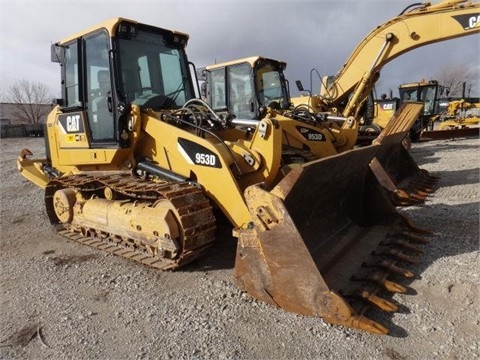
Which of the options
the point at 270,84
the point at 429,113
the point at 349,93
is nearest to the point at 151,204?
the point at 270,84

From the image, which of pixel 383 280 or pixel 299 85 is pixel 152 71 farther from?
pixel 299 85

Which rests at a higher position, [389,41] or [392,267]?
[389,41]

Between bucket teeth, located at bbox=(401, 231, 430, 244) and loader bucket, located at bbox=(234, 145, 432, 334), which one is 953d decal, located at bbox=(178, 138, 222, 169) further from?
bucket teeth, located at bbox=(401, 231, 430, 244)

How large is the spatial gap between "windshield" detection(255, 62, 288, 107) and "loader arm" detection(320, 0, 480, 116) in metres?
1.56

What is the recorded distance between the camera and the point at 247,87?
8523mm

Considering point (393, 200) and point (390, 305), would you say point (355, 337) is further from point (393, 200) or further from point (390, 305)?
point (393, 200)

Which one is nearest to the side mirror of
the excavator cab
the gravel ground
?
the gravel ground

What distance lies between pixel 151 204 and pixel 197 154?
0.72 meters

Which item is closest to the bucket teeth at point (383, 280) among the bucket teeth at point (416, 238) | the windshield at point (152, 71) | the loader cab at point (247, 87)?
the bucket teeth at point (416, 238)

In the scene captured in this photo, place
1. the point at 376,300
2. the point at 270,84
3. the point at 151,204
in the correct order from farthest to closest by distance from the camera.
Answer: the point at 270,84, the point at 151,204, the point at 376,300

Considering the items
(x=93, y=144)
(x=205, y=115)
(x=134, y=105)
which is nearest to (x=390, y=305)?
(x=205, y=115)

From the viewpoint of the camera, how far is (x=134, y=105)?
14.6 feet

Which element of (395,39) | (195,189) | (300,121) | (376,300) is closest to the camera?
(376,300)

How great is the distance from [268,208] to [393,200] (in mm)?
2202
